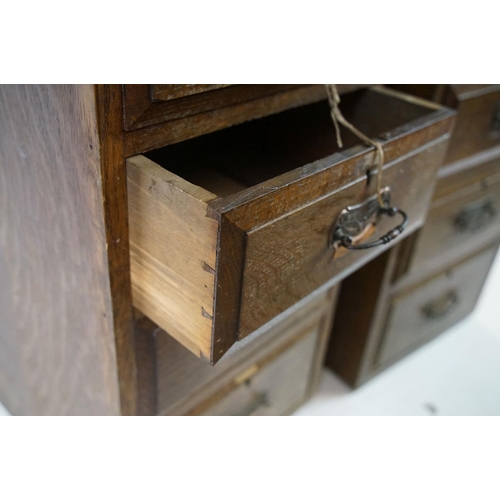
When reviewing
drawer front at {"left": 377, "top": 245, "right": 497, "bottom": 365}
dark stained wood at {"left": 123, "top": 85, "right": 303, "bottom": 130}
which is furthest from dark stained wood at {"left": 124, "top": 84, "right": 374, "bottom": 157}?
drawer front at {"left": 377, "top": 245, "right": 497, "bottom": 365}

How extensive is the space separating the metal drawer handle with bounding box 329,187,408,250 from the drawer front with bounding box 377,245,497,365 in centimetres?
37

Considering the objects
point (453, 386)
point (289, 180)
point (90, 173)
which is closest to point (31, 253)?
point (90, 173)

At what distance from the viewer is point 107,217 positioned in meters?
0.45

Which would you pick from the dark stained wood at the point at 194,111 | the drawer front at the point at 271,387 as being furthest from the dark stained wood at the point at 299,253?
the drawer front at the point at 271,387

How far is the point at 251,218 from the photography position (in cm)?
40

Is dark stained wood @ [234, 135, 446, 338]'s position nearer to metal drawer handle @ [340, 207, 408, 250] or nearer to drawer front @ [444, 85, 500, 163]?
metal drawer handle @ [340, 207, 408, 250]

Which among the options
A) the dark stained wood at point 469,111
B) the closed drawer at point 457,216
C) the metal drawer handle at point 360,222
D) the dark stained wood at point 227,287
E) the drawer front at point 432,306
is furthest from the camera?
the drawer front at point 432,306

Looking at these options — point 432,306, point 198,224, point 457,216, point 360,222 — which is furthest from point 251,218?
point 432,306

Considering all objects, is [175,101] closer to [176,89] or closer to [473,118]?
[176,89]

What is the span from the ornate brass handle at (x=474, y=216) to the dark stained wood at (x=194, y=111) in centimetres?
40

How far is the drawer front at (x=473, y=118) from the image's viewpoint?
2.23ft

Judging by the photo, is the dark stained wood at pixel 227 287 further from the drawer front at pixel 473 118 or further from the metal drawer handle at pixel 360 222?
the drawer front at pixel 473 118

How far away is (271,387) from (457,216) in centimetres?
36

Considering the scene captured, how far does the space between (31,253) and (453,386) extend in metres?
0.73
